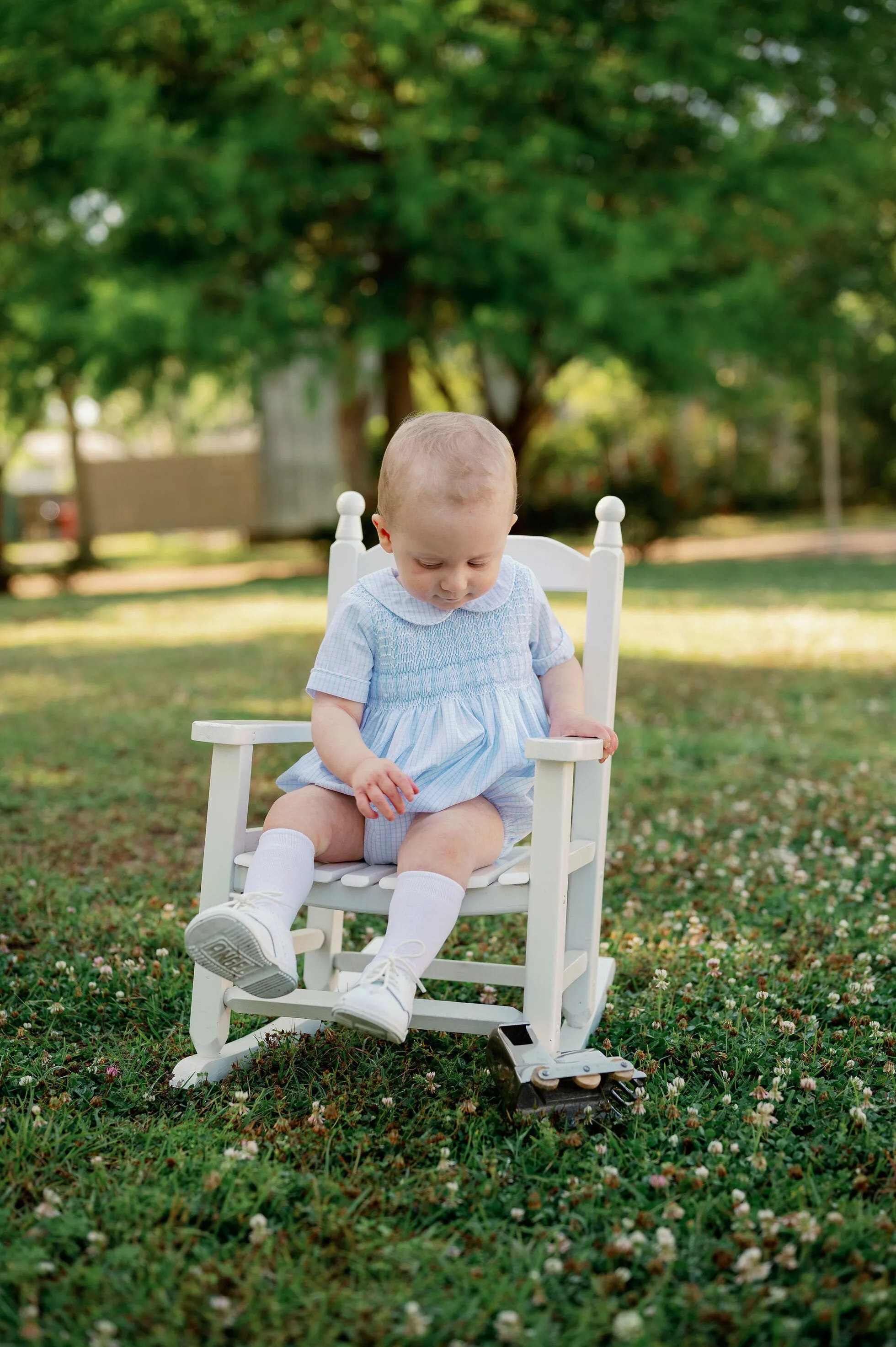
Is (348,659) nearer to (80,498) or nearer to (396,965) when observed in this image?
(396,965)

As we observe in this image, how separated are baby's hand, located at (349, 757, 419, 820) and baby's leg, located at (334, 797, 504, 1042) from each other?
99mm

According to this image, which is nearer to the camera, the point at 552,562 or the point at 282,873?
the point at 282,873

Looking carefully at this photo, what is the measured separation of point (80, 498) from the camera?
65.4 feet

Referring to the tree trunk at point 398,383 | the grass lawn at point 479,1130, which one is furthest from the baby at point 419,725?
the tree trunk at point 398,383

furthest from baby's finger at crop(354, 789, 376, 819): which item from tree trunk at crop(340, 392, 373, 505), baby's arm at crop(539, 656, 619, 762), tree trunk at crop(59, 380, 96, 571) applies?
tree trunk at crop(59, 380, 96, 571)

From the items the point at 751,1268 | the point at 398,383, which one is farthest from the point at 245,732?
the point at 398,383

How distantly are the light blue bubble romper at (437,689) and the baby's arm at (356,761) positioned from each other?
36 millimetres

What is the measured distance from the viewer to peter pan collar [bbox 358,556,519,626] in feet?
9.71

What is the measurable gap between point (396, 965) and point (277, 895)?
11.3 inches

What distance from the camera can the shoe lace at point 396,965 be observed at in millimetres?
2498

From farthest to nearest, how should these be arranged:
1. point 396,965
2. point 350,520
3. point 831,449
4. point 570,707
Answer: point 831,449, point 350,520, point 570,707, point 396,965

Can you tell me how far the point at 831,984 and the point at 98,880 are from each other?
2.41 m

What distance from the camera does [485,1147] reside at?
8.18 ft

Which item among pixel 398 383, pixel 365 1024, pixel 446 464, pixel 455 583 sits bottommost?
pixel 365 1024
